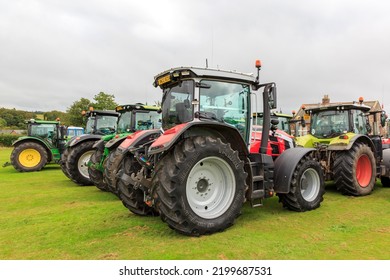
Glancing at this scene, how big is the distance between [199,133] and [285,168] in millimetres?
1791

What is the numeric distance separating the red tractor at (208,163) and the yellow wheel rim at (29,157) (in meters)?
9.11

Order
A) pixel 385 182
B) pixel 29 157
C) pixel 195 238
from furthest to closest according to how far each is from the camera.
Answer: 1. pixel 29 157
2. pixel 385 182
3. pixel 195 238

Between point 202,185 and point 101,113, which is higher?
point 101,113

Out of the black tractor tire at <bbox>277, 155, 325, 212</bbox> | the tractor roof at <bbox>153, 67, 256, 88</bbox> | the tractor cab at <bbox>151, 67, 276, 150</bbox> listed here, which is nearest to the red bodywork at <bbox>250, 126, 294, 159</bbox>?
the black tractor tire at <bbox>277, 155, 325, 212</bbox>

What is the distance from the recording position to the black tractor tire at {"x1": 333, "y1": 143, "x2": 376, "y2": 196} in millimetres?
6449

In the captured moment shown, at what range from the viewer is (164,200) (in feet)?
12.2

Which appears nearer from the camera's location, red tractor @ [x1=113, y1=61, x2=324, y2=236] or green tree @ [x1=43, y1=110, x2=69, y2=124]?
red tractor @ [x1=113, y1=61, x2=324, y2=236]

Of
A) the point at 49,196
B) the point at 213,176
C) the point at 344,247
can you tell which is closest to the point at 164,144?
the point at 213,176

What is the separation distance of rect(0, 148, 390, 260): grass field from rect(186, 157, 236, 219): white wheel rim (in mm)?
361

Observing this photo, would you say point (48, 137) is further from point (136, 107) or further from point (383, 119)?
point (383, 119)

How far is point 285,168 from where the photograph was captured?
509cm

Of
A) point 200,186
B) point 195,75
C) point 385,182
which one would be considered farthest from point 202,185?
point 385,182

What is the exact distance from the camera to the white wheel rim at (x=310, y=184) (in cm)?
543

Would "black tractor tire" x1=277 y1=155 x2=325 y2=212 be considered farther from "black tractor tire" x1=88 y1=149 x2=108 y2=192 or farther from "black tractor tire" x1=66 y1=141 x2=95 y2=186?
"black tractor tire" x1=66 y1=141 x2=95 y2=186
